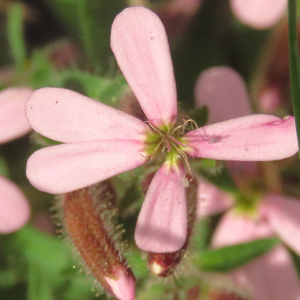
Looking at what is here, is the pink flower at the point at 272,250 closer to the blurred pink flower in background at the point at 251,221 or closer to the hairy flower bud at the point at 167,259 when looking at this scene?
the blurred pink flower in background at the point at 251,221

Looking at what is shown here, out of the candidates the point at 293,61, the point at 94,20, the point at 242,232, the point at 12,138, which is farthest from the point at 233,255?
the point at 94,20

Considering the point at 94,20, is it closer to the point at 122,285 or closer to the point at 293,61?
the point at 293,61

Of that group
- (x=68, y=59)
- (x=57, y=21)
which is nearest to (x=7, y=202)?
(x=68, y=59)

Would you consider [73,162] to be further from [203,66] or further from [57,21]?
[57,21]

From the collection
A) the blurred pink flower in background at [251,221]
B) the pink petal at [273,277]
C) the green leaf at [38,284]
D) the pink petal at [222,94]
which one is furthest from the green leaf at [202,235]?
the green leaf at [38,284]

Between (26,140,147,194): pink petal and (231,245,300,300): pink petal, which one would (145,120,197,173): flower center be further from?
(231,245,300,300): pink petal

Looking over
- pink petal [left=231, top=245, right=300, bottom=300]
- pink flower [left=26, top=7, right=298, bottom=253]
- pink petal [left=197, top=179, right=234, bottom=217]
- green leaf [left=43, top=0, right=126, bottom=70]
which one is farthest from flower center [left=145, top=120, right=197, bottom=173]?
green leaf [left=43, top=0, right=126, bottom=70]
